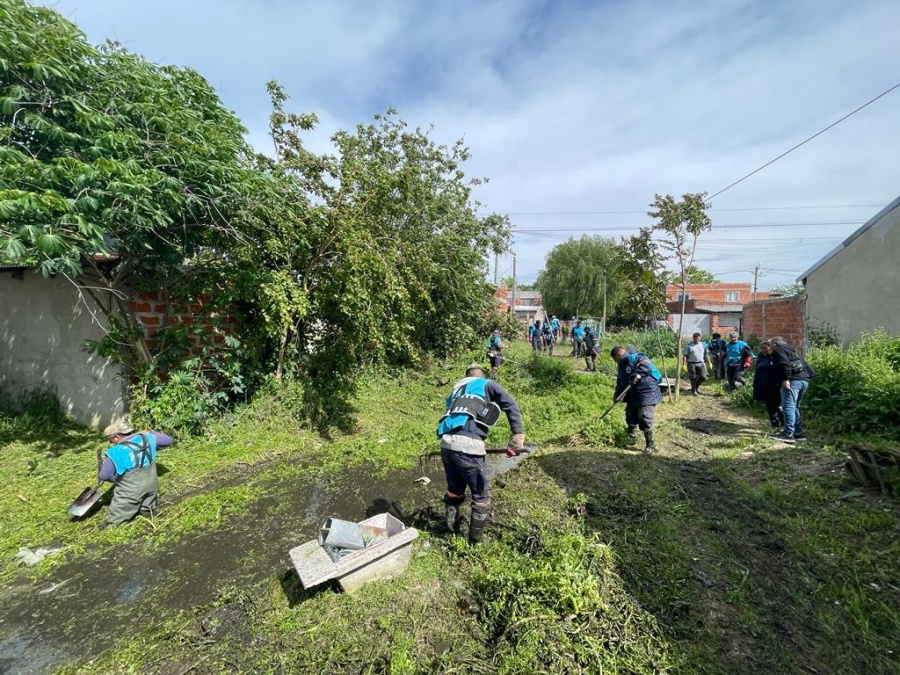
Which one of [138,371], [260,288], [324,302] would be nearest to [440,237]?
[324,302]

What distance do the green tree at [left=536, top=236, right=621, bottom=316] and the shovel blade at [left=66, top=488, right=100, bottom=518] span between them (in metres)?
31.3

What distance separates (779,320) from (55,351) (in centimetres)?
1830

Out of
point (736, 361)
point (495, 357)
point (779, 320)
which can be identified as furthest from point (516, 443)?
point (779, 320)

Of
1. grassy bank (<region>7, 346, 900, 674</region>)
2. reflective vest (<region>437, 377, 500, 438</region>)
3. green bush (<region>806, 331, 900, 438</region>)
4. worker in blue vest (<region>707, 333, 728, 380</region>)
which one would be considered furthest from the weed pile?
worker in blue vest (<region>707, 333, 728, 380</region>)

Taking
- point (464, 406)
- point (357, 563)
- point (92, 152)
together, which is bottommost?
point (357, 563)

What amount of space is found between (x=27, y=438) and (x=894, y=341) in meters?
15.6

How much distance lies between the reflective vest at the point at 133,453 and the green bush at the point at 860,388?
10059 mm

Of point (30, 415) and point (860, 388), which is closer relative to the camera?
point (860, 388)

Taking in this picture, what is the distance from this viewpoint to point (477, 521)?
11.9 feet

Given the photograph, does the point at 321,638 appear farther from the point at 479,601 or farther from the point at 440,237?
the point at 440,237

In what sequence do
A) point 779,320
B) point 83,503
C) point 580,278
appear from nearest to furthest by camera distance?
point 83,503
point 779,320
point 580,278

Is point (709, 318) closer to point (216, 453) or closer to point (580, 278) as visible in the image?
point (580, 278)

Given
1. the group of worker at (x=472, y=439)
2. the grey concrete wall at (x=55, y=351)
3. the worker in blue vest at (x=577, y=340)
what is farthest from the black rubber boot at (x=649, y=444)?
the worker in blue vest at (x=577, y=340)

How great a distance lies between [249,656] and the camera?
99.7 inches
